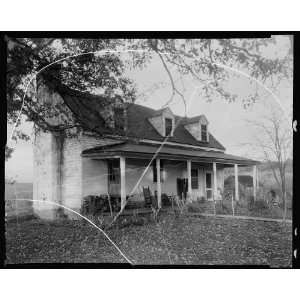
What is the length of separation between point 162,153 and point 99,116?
713 mm

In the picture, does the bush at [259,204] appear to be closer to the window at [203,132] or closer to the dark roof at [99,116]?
the dark roof at [99,116]

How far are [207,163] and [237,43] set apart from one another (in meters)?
1.19

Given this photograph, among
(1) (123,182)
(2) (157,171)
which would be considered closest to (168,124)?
(2) (157,171)

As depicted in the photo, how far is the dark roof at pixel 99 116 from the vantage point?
3625 millimetres

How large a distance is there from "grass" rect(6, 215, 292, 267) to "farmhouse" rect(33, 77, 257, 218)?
0.72ft

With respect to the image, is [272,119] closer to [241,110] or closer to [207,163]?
[241,110]

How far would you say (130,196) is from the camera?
3.59 m

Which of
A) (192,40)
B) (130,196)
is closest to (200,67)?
(192,40)

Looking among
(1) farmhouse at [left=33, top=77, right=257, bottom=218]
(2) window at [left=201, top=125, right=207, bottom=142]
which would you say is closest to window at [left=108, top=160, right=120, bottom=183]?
(1) farmhouse at [left=33, top=77, right=257, bottom=218]

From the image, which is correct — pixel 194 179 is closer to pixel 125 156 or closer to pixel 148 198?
pixel 148 198

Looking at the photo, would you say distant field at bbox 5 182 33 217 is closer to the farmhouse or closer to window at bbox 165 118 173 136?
the farmhouse

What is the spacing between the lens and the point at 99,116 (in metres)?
3.64

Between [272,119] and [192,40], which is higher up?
[192,40]

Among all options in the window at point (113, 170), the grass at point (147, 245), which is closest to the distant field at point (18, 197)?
the grass at point (147, 245)
